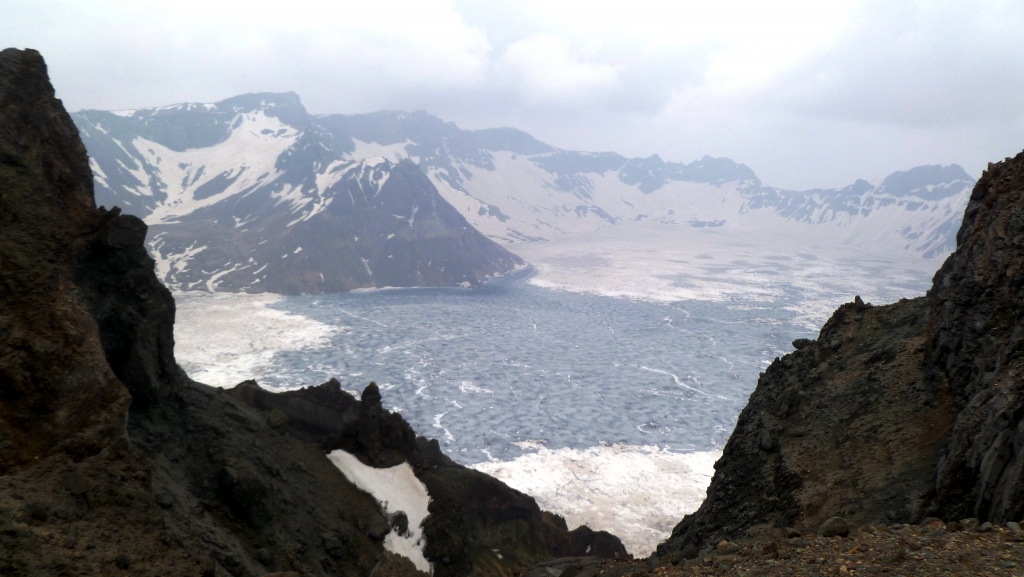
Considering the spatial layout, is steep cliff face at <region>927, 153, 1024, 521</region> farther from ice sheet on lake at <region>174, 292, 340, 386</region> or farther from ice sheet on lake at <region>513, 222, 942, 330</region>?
ice sheet on lake at <region>513, 222, 942, 330</region>

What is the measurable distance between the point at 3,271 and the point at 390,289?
404 ft

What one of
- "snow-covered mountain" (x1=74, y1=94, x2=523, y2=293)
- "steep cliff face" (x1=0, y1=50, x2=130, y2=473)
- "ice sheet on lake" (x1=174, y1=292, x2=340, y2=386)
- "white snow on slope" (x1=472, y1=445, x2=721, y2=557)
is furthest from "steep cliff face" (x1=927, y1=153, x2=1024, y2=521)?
"snow-covered mountain" (x1=74, y1=94, x2=523, y2=293)

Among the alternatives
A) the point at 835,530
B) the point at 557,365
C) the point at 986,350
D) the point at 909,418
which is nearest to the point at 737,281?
the point at 557,365

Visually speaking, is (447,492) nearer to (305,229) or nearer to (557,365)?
(557,365)

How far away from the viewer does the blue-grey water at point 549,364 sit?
5472cm

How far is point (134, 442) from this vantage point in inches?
752

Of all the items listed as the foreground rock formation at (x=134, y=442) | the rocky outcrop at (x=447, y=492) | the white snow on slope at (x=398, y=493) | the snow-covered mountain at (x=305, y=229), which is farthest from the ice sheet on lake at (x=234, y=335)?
the foreground rock formation at (x=134, y=442)

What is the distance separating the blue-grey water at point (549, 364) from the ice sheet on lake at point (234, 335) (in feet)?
9.36

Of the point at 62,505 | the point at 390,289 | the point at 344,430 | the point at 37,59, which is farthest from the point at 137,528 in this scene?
the point at 390,289

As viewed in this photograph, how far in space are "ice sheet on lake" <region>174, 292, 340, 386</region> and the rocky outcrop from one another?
32.3 m

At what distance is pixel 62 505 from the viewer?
12469 millimetres

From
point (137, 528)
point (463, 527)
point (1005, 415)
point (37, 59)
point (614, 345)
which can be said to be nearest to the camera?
point (1005, 415)

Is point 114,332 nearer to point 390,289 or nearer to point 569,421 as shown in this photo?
point 569,421

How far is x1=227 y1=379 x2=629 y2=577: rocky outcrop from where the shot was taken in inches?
1139
